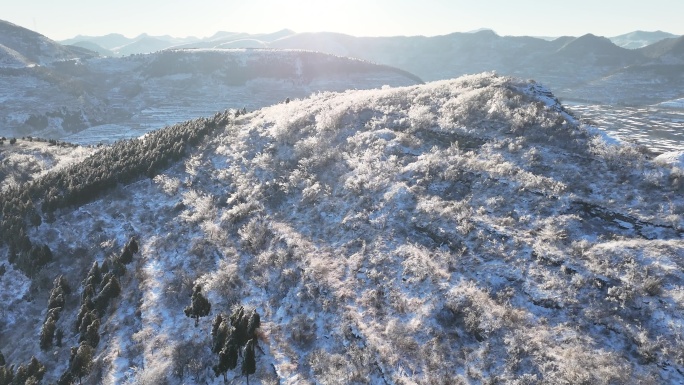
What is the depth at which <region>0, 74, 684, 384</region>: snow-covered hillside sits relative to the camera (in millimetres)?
11414

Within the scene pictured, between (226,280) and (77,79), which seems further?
(77,79)

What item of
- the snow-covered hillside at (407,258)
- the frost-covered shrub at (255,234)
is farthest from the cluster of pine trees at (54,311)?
the frost-covered shrub at (255,234)

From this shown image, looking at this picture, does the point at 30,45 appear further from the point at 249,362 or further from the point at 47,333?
the point at 249,362

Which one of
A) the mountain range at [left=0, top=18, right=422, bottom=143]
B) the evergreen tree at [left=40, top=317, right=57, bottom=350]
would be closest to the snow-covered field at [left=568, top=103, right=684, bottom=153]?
the evergreen tree at [left=40, top=317, right=57, bottom=350]

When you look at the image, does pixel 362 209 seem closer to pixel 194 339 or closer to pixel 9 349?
pixel 194 339

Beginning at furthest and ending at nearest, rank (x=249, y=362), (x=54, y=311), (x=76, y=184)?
(x=76, y=184), (x=54, y=311), (x=249, y=362)

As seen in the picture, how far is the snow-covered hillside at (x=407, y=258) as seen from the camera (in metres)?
11.4

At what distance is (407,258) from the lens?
15.7 m

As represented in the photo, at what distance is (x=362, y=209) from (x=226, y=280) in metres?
7.38

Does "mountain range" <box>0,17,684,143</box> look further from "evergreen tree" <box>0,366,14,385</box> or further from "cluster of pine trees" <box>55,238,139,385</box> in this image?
"evergreen tree" <box>0,366,14,385</box>

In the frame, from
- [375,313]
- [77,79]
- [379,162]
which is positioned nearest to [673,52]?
[379,162]

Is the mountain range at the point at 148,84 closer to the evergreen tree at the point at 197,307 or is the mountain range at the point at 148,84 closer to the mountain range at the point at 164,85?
the mountain range at the point at 164,85

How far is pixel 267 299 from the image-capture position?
628 inches

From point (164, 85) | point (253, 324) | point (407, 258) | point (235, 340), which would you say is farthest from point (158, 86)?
point (407, 258)
